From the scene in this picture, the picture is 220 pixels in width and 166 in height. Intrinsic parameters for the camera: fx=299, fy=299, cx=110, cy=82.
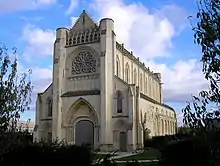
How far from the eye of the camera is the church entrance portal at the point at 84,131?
43.2 metres

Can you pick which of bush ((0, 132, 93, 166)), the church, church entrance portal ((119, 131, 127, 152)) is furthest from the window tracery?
bush ((0, 132, 93, 166))

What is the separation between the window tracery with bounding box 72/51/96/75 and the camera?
45.4m

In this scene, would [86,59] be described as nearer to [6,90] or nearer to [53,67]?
[53,67]

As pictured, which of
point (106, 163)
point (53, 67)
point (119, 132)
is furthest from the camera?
point (53, 67)

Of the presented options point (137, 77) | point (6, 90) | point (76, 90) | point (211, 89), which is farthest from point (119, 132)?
point (211, 89)

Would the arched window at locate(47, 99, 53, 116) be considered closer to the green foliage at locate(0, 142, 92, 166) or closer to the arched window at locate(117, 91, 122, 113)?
the arched window at locate(117, 91, 122, 113)

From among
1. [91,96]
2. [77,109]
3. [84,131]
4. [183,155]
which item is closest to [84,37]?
[91,96]

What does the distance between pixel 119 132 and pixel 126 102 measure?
14.0 ft

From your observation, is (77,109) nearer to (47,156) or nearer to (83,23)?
(83,23)

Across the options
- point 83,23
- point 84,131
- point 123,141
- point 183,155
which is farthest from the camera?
point 83,23

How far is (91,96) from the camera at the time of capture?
42875 mm

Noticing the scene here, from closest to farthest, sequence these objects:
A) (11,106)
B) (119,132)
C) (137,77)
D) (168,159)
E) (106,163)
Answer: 1. (11,106)
2. (106,163)
3. (168,159)
4. (119,132)
5. (137,77)

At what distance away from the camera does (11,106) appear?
7742 millimetres

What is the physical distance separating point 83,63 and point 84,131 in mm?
10372
